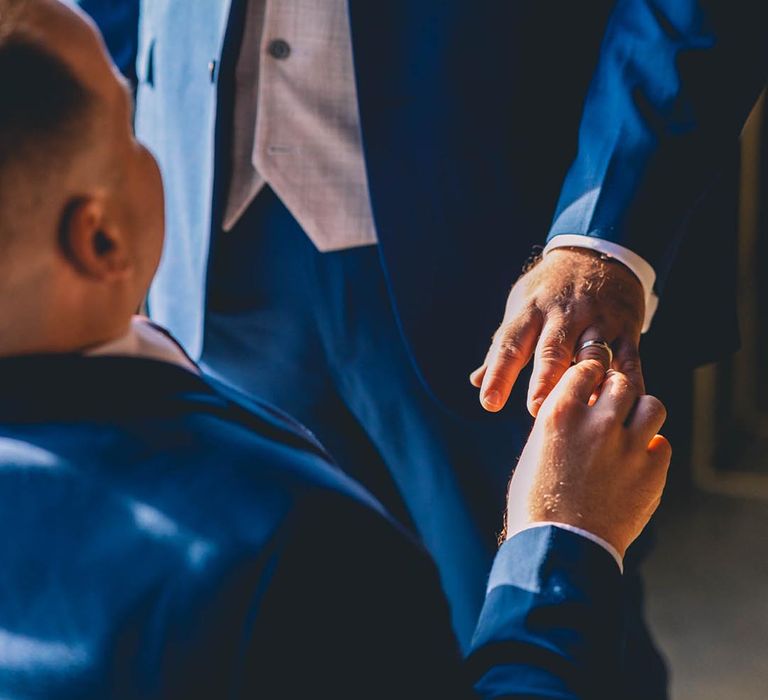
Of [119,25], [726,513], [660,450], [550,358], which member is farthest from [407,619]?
[726,513]

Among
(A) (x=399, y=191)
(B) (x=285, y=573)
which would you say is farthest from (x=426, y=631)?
(A) (x=399, y=191)

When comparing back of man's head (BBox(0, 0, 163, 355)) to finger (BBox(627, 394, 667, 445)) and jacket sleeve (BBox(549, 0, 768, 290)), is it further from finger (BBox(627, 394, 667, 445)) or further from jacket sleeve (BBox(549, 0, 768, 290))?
jacket sleeve (BBox(549, 0, 768, 290))

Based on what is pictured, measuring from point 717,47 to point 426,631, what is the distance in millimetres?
706

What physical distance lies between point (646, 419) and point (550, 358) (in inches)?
6.2

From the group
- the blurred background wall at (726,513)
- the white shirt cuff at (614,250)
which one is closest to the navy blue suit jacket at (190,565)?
the white shirt cuff at (614,250)

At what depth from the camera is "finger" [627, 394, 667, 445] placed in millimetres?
778

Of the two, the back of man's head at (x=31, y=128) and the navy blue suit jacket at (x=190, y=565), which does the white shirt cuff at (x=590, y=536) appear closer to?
the navy blue suit jacket at (x=190, y=565)

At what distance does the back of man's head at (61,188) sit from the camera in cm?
65

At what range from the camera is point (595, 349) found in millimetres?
949

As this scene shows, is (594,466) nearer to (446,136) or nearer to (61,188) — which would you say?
(61,188)

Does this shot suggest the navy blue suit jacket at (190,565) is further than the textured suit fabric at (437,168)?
No

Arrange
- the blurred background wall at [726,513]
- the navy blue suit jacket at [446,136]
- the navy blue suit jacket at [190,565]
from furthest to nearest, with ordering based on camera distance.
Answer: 1. the blurred background wall at [726,513]
2. the navy blue suit jacket at [446,136]
3. the navy blue suit jacket at [190,565]

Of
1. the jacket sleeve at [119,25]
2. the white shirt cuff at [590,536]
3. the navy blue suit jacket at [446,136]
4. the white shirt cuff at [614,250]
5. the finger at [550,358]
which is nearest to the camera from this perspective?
the white shirt cuff at [590,536]

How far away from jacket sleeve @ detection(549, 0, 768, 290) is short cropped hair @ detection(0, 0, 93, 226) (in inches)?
22.5
